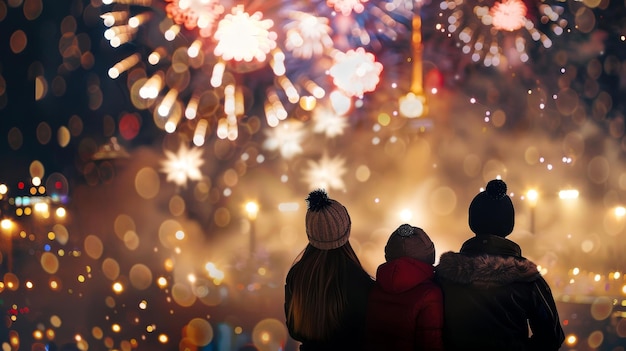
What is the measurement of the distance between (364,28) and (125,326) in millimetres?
16027

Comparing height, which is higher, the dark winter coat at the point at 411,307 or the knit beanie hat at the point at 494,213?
the knit beanie hat at the point at 494,213

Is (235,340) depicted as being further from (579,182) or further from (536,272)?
(579,182)

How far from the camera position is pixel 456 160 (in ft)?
106

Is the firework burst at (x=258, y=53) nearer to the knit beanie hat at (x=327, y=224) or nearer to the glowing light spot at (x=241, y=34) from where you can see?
the glowing light spot at (x=241, y=34)

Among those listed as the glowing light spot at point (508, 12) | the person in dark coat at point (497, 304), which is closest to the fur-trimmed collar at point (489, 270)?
the person in dark coat at point (497, 304)

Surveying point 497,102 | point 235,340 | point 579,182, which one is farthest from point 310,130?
point 235,340

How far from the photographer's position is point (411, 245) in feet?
11.0

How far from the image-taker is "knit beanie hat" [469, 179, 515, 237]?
135 inches

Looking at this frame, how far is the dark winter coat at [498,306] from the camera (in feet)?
10.6

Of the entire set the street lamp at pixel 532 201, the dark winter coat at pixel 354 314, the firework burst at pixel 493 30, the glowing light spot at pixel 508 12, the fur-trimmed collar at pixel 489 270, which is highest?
the fur-trimmed collar at pixel 489 270

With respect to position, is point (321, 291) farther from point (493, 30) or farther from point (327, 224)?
point (493, 30)

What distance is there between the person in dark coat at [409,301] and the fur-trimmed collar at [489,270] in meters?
0.14

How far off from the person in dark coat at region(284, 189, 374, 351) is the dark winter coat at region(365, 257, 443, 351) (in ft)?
0.82

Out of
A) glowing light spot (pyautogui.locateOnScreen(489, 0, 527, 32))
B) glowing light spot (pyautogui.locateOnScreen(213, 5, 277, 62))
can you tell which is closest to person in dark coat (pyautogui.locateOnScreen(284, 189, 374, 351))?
glowing light spot (pyautogui.locateOnScreen(213, 5, 277, 62))
